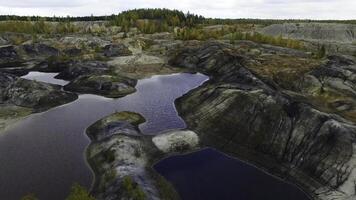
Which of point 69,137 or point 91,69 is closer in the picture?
point 69,137

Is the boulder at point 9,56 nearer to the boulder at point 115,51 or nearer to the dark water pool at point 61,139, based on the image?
the boulder at point 115,51

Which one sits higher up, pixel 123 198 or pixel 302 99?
pixel 302 99

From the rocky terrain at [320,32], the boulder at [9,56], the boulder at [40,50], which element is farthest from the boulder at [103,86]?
the rocky terrain at [320,32]

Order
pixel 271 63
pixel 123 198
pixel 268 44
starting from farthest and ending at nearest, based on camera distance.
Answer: pixel 268 44
pixel 271 63
pixel 123 198

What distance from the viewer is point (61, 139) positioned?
205 feet

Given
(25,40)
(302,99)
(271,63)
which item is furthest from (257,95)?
(25,40)

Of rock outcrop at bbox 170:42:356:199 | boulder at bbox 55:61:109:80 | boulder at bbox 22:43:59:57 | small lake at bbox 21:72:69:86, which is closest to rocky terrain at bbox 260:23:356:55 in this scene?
boulder at bbox 55:61:109:80

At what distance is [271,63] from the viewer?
10031 centimetres

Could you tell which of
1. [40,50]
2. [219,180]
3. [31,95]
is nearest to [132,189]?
[219,180]

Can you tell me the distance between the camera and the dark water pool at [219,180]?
45.6 meters

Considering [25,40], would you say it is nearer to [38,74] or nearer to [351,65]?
[38,74]

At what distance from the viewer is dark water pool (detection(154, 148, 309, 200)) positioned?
45594 millimetres

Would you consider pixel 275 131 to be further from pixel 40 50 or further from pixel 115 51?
pixel 40 50

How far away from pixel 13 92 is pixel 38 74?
122ft
